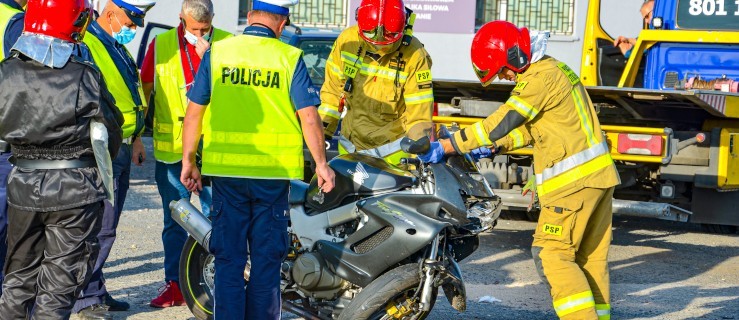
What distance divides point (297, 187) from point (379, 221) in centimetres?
61

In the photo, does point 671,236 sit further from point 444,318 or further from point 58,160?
point 58,160

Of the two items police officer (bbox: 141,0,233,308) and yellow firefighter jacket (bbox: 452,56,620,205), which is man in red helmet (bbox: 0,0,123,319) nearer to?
police officer (bbox: 141,0,233,308)

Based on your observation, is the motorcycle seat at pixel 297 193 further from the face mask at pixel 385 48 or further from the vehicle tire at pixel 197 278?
the face mask at pixel 385 48

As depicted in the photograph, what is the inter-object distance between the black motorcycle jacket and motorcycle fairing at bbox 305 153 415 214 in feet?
4.11

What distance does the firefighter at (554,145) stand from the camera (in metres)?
6.03

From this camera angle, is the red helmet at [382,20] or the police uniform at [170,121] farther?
the police uniform at [170,121]

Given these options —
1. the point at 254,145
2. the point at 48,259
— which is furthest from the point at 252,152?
the point at 48,259

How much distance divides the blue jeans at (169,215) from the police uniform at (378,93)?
0.96 m

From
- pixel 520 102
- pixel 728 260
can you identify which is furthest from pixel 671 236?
pixel 520 102

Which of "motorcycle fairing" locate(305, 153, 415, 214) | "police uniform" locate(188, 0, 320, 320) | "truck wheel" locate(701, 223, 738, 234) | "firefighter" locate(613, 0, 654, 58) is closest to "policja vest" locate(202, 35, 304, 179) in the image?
"police uniform" locate(188, 0, 320, 320)

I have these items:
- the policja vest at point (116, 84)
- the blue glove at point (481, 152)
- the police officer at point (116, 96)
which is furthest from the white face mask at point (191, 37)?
the blue glove at point (481, 152)

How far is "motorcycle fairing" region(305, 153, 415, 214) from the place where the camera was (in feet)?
20.0

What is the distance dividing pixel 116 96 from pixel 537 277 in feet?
10.9

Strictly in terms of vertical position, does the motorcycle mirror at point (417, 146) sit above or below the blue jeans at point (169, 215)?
above
